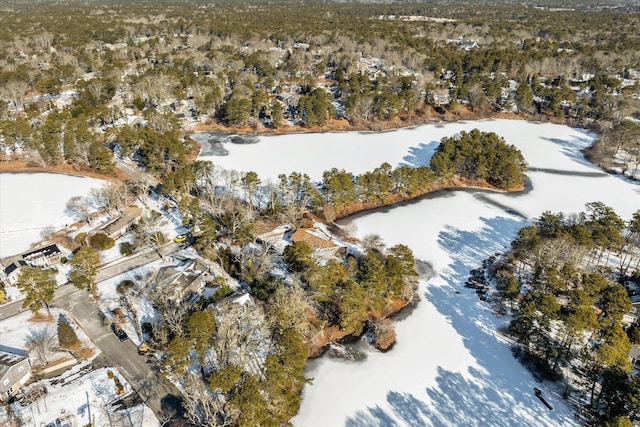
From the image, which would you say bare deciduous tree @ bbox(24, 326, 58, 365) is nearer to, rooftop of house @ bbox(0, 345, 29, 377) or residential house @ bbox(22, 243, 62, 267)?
rooftop of house @ bbox(0, 345, 29, 377)

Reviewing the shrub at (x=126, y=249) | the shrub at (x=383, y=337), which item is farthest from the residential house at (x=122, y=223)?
the shrub at (x=383, y=337)

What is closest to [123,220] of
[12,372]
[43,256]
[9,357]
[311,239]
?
[43,256]

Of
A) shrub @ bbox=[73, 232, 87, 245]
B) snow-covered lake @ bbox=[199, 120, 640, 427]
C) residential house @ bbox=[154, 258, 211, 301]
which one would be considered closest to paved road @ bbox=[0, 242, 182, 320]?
residential house @ bbox=[154, 258, 211, 301]

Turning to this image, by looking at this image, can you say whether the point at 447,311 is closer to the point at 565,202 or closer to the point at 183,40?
the point at 565,202

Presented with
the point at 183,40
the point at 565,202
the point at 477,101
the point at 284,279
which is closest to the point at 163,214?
the point at 284,279

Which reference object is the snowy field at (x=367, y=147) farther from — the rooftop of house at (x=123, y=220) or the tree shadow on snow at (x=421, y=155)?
the rooftop of house at (x=123, y=220)

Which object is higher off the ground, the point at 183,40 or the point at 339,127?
the point at 183,40

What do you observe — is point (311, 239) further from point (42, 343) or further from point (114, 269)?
point (42, 343)
